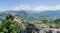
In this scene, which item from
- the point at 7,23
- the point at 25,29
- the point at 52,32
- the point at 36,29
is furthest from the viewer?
the point at 7,23

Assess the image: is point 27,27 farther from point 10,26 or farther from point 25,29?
point 10,26

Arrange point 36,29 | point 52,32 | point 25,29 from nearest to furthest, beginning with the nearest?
point 52,32
point 36,29
point 25,29

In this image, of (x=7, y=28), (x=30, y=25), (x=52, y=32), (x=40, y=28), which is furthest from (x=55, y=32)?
(x=7, y=28)

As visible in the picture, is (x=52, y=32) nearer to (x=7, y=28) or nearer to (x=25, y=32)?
(x=25, y=32)

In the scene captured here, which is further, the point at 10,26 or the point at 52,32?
the point at 10,26

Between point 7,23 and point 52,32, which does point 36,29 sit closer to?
point 52,32

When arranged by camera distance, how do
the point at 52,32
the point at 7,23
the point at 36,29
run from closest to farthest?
the point at 52,32 → the point at 36,29 → the point at 7,23

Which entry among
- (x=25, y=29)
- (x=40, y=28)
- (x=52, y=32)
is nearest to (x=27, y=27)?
(x=25, y=29)

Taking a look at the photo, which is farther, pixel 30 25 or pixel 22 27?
pixel 22 27

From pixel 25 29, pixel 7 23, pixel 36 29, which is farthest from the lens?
pixel 7 23
